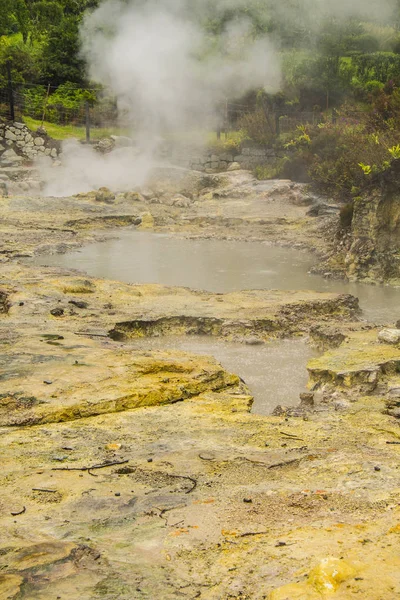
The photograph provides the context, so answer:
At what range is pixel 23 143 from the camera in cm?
2294

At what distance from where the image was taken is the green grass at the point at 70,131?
24.1 meters

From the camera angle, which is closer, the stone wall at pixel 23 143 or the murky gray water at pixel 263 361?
the murky gray water at pixel 263 361

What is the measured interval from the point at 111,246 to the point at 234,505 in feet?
39.0

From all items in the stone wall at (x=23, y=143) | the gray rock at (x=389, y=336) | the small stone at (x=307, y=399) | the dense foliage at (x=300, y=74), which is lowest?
the small stone at (x=307, y=399)

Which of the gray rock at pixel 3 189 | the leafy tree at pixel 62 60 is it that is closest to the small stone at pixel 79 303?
the gray rock at pixel 3 189

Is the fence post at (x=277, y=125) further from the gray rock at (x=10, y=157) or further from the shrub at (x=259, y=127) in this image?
the gray rock at (x=10, y=157)

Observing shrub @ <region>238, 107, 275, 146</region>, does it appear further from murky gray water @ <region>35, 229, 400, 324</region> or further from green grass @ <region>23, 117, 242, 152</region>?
murky gray water @ <region>35, 229, 400, 324</region>

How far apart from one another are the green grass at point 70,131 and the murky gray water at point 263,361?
17.2 m

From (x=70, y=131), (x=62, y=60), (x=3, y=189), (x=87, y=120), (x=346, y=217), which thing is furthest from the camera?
(x=62, y=60)

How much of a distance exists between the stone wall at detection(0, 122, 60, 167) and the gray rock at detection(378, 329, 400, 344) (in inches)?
675

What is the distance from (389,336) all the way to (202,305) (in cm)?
258

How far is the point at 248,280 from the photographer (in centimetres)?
1203

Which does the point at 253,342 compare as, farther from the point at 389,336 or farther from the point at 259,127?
the point at 259,127

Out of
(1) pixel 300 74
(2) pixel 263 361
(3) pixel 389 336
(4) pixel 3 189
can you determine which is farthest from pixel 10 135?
(3) pixel 389 336
